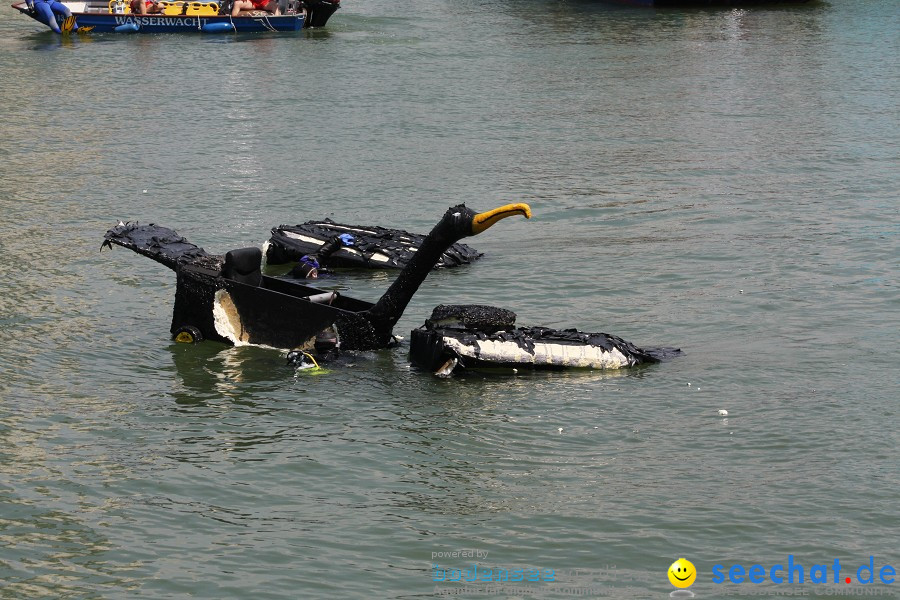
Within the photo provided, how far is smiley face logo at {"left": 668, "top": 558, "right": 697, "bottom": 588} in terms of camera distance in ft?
35.2

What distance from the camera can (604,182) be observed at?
26672mm

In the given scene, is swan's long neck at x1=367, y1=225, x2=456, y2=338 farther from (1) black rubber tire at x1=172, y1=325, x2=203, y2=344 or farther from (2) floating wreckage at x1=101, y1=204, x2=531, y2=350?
(1) black rubber tire at x1=172, y1=325, x2=203, y2=344

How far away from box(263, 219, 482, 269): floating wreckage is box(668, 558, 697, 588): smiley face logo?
998 centimetres

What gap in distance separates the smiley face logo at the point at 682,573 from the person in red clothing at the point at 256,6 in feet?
150

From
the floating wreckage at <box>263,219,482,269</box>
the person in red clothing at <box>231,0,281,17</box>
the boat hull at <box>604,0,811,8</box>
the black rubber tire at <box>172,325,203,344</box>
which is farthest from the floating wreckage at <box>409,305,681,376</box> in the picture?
the boat hull at <box>604,0,811,8</box>

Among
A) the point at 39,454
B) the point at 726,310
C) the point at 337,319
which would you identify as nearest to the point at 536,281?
the point at 726,310

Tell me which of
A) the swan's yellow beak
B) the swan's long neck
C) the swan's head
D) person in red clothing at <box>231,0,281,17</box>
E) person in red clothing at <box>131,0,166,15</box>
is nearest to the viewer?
the swan's yellow beak

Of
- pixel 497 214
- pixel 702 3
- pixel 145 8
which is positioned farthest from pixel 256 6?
pixel 497 214

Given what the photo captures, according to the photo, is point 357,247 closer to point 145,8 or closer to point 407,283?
point 407,283

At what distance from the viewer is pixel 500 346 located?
15086 millimetres

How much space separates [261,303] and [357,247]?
192 inches

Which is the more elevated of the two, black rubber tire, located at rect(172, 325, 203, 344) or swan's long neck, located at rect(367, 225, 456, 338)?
swan's long neck, located at rect(367, 225, 456, 338)

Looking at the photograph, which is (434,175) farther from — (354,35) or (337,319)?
(354,35)
